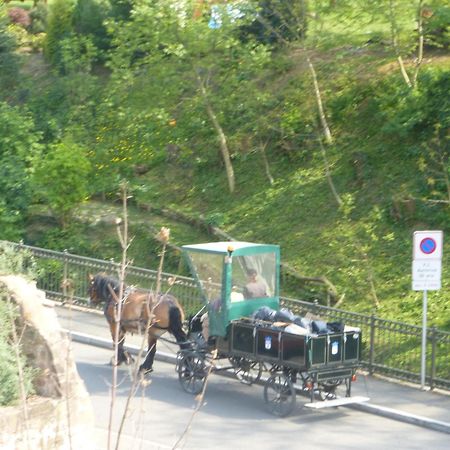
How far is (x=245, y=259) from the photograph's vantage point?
16.2m

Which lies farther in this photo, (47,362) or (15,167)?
(15,167)

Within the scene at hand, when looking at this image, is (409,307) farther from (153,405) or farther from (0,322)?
(0,322)

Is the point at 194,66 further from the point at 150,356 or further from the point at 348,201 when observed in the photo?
the point at 150,356

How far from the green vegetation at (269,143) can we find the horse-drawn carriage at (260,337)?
4.54 metres

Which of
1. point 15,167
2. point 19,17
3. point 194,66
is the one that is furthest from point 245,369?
point 19,17

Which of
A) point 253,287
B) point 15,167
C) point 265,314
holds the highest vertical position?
point 15,167

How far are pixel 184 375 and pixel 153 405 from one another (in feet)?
2.74

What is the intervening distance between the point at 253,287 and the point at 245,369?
1223 mm

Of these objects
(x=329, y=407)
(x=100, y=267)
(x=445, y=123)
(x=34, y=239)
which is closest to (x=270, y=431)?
(x=329, y=407)

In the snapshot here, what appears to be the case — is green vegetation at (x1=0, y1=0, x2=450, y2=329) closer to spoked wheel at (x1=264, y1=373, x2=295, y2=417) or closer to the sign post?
the sign post

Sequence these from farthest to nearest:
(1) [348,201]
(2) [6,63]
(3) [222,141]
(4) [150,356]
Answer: (2) [6,63] → (3) [222,141] → (1) [348,201] → (4) [150,356]

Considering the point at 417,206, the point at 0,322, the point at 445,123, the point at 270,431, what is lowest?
the point at 270,431

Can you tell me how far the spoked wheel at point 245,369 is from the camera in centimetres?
1588

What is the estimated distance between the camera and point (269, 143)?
89.9ft
